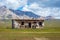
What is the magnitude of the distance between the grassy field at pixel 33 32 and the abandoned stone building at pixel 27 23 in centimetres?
21

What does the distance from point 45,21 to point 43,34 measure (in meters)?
0.62

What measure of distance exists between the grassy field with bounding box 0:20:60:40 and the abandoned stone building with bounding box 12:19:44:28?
0.21 metres

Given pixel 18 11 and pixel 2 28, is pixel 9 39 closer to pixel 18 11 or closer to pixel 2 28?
pixel 2 28

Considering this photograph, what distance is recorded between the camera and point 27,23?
25.7 feet

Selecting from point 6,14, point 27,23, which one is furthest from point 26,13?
point 6,14

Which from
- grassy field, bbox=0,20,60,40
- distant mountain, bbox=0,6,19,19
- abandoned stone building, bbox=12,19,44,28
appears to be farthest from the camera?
abandoned stone building, bbox=12,19,44,28

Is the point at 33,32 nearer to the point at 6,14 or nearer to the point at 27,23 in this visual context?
the point at 27,23

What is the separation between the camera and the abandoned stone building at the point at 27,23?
25.3 ft

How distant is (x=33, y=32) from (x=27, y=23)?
55 cm

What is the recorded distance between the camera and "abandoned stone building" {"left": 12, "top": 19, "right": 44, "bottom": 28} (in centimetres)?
772

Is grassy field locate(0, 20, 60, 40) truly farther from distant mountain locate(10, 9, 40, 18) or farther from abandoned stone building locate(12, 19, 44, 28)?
distant mountain locate(10, 9, 40, 18)

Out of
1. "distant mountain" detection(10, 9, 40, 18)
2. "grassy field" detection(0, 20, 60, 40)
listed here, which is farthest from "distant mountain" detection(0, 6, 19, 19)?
"grassy field" detection(0, 20, 60, 40)

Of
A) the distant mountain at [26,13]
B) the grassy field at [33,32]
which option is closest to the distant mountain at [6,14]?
the distant mountain at [26,13]

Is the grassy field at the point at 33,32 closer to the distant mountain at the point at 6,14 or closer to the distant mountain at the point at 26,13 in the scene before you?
the distant mountain at the point at 6,14
